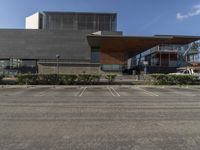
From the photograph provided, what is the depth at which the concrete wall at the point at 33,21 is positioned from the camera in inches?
2795

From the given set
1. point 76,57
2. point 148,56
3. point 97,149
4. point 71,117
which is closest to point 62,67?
point 76,57

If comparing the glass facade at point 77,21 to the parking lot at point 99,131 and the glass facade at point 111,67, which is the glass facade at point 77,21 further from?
the parking lot at point 99,131

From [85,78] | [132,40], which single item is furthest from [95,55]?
[85,78]

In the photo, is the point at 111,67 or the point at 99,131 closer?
the point at 99,131

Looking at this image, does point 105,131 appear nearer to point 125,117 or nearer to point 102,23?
point 125,117

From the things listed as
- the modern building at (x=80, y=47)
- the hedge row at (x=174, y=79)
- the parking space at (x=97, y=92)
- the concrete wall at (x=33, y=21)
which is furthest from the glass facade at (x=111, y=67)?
the concrete wall at (x=33, y=21)

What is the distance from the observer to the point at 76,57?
59188mm

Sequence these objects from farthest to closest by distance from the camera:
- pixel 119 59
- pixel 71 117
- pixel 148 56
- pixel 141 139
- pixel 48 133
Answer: pixel 148 56, pixel 119 59, pixel 71 117, pixel 48 133, pixel 141 139

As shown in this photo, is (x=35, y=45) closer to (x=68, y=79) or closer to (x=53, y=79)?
(x=53, y=79)

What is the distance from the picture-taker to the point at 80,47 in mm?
59688

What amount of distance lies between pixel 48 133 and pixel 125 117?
3072mm

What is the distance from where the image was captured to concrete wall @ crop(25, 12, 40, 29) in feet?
233

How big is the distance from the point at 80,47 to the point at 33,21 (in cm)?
2482

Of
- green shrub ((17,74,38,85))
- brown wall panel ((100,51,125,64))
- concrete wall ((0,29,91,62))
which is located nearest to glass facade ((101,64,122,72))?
brown wall panel ((100,51,125,64))
